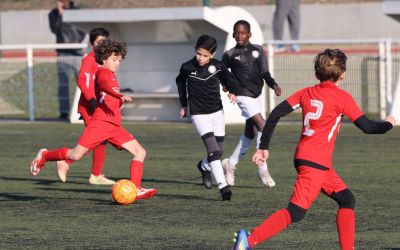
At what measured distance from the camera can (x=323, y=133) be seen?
28.8ft

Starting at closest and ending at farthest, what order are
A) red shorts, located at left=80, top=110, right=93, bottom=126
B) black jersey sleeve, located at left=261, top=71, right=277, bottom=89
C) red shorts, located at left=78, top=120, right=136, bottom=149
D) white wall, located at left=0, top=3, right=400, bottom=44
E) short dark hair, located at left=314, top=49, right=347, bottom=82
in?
short dark hair, located at left=314, top=49, right=347, bottom=82 → red shorts, located at left=78, top=120, right=136, bottom=149 → black jersey sleeve, located at left=261, top=71, right=277, bottom=89 → red shorts, located at left=80, top=110, right=93, bottom=126 → white wall, located at left=0, top=3, right=400, bottom=44

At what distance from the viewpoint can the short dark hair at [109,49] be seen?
11984 mm

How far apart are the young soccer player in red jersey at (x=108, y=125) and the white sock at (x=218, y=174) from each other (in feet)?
2.09

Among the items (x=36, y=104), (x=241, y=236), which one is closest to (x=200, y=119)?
(x=241, y=236)

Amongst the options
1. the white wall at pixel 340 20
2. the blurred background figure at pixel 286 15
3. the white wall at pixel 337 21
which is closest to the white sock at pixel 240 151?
the blurred background figure at pixel 286 15

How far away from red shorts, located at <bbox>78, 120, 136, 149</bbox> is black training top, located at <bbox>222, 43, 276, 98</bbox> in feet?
6.77

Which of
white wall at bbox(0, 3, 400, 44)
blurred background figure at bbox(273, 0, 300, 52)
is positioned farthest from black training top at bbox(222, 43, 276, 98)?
white wall at bbox(0, 3, 400, 44)

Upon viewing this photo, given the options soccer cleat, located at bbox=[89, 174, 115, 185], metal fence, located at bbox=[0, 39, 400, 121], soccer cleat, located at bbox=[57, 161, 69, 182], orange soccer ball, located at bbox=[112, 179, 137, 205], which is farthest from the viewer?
metal fence, located at bbox=[0, 39, 400, 121]

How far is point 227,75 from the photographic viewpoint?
495 inches

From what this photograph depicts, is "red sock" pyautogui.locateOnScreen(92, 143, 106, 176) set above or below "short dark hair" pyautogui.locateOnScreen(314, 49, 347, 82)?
below

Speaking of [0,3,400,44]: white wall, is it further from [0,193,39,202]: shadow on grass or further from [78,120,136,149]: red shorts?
[78,120,136,149]: red shorts

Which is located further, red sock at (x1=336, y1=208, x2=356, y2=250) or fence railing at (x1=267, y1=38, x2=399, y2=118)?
fence railing at (x1=267, y1=38, x2=399, y2=118)

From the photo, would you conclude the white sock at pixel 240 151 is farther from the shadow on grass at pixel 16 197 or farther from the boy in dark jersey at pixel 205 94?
the shadow on grass at pixel 16 197

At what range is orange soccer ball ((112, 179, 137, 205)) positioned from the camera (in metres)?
11.9
